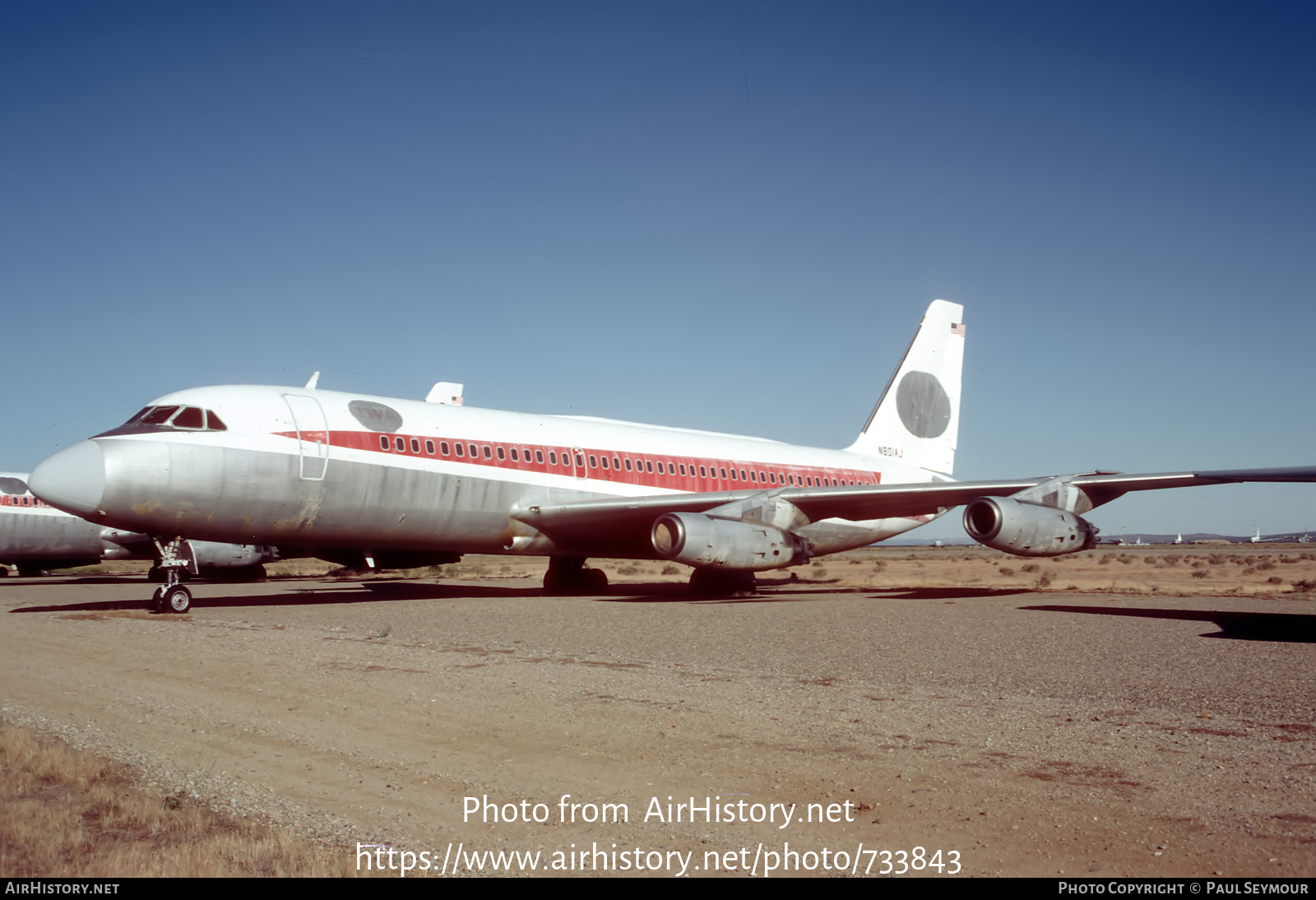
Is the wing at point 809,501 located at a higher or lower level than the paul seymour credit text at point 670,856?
higher

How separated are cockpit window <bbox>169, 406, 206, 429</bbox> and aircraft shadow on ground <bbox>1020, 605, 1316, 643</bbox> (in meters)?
14.3

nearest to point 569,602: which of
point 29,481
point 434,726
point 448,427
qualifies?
point 448,427

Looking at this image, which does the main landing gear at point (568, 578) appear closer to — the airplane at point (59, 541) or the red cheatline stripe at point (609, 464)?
the red cheatline stripe at point (609, 464)

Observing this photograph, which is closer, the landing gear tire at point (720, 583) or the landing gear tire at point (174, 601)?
the landing gear tire at point (174, 601)

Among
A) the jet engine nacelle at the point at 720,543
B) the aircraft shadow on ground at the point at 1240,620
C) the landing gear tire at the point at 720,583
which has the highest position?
the jet engine nacelle at the point at 720,543

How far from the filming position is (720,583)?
872 inches

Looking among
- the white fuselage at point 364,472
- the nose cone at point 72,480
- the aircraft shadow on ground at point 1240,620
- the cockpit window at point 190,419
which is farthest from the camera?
the cockpit window at point 190,419

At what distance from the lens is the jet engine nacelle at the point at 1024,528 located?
18281 mm

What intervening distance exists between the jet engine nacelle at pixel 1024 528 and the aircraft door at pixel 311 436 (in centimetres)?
1146

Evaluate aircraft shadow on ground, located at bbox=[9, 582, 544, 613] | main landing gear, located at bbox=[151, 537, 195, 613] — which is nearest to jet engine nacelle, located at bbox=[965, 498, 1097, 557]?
aircraft shadow on ground, located at bbox=[9, 582, 544, 613]

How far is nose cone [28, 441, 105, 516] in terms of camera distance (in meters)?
15.0

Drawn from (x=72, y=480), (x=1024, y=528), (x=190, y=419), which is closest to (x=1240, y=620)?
(x=1024, y=528)

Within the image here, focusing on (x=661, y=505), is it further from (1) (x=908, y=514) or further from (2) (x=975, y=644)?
(2) (x=975, y=644)

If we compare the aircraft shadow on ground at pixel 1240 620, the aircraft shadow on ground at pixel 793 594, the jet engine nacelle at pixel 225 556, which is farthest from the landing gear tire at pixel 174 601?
the jet engine nacelle at pixel 225 556
